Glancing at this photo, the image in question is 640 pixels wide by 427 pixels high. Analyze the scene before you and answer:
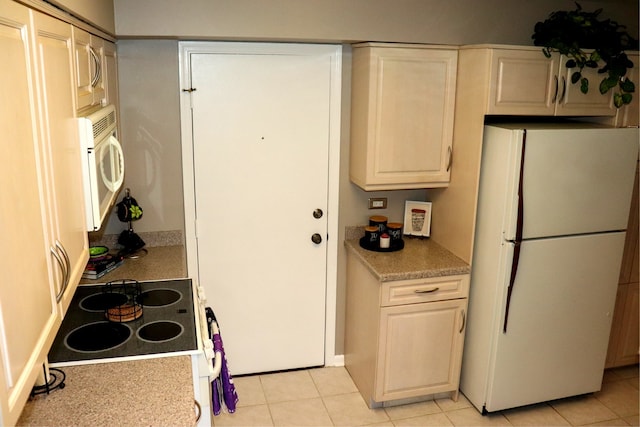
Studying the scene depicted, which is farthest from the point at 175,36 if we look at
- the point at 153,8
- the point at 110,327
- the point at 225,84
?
the point at 110,327

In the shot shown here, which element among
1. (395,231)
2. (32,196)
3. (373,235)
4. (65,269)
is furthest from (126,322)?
(395,231)

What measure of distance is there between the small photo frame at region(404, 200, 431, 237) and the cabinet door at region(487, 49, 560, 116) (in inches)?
31.0

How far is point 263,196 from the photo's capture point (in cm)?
318

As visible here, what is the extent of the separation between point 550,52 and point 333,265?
172cm

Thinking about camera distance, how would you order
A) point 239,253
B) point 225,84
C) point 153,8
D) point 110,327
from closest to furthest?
1. point 110,327
2. point 153,8
3. point 225,84
4. point 239,253

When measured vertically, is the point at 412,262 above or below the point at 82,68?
below

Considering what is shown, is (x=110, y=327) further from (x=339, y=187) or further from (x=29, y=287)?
(x=339, y=187)

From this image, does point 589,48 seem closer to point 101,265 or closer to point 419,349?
point 419,349

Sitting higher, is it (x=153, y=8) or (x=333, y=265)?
(x=153, y=8)

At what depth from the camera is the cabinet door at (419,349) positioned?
2.95 meters

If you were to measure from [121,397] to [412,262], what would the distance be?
1.79m

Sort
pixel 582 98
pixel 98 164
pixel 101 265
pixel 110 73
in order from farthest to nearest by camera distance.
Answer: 1. pixel 582 98
2. pixel 101 265
3. pixel 110 73
4. pixel 98 164

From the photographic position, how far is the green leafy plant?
2.79 metres

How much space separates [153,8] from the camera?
8.43 ft
